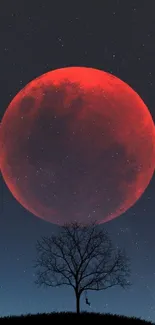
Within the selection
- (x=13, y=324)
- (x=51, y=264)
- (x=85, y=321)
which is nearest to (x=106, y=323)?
(x=85, y=321)

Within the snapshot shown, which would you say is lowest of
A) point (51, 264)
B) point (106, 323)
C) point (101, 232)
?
point (106, 323)

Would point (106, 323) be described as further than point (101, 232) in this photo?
No

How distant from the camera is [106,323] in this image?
32.8 m

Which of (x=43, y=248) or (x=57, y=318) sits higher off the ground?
(x=43, y=248)

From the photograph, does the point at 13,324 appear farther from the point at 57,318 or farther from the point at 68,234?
the point at 68,234

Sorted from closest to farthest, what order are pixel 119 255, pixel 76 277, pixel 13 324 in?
pixel 13 324, pixel 76 277, pixel 119 255

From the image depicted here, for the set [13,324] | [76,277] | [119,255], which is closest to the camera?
[13,324]

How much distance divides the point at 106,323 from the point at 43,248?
10.3 meters

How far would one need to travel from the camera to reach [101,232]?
134 feet

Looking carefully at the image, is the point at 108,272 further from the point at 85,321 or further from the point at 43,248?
the point at 85,321

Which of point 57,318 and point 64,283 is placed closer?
point 57,318

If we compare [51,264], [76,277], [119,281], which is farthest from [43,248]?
[119,281]

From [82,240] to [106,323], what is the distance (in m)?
8.99

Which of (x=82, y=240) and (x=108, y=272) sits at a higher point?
(x=82, y=240)
